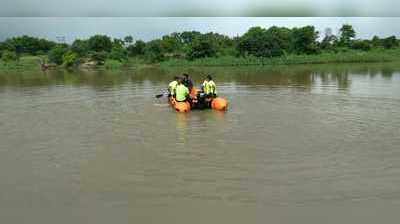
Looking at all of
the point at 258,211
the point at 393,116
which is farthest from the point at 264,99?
the point at 258,211

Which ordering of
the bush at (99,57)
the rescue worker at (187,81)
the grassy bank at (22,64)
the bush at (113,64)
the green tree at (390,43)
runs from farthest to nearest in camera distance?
the green tree at (390,43) < the bush at (99,57) < the grassy bank at (22,64) < the bush at (113,64) < the rescue worker at (187,81)

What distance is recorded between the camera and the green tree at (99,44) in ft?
169

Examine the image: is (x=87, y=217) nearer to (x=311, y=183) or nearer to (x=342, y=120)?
(x=311, y=183)

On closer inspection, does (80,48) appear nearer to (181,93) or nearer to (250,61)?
(250,61)

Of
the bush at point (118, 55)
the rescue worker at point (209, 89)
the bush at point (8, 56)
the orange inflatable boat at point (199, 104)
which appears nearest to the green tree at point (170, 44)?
the bush at point (118, 55)

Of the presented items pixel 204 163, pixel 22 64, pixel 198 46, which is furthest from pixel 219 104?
pixel 22 64

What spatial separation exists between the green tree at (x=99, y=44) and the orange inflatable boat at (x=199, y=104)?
35081mm

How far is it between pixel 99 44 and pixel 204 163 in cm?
Answer: 4342

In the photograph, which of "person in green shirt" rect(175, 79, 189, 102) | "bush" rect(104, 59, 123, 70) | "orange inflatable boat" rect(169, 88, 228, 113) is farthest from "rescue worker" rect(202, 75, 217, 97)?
"bush" rect(104, 59, 123, 70)

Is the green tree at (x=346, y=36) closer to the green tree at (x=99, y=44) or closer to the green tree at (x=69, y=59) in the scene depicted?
the green tree at (x=99, y=44)

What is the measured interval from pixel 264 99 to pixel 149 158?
33.1 feet

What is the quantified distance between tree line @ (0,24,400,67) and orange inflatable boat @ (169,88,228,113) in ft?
102

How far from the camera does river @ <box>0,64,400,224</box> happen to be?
791cm

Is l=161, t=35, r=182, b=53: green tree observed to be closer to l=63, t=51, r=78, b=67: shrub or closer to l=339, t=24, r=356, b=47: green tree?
l=63, t=51, r=78, b=67: shrub
